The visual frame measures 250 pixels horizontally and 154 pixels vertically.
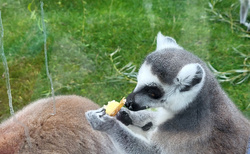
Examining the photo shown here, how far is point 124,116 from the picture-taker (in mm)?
2502

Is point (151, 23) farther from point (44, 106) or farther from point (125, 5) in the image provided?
point (44, 106)

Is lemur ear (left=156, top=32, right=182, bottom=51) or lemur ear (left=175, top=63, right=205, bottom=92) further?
lemur ear (left=156, top=32, right=182, bottom=51)

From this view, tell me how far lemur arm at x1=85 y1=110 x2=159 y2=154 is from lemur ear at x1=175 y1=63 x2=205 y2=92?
50 centimetres

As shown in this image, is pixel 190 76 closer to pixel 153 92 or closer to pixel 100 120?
pixel 153 92

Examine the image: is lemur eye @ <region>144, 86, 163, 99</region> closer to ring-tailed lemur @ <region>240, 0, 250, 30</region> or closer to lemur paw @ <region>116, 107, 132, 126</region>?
lemur paw @ <region>116, 107, 132, 126</region>

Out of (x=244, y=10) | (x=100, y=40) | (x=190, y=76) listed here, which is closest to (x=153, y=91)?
(x=190, y=76)

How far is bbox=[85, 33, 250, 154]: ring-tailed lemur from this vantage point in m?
2.06

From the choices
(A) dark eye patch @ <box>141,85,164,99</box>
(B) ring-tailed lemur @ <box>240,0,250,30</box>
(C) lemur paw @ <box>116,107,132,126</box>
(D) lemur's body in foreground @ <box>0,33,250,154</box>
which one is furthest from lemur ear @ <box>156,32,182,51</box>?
(B) ring-tailed lemur @ <box>240,0,250,30</box>

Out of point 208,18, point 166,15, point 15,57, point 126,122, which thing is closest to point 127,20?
point 166,15

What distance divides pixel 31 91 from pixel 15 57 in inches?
19.9

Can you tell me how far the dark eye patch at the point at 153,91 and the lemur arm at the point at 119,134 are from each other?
11.5 inches

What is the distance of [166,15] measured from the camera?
482 centimetres

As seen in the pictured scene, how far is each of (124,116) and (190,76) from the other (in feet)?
2.46

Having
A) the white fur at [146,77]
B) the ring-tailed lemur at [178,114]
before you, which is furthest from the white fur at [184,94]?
the white fur at [146,77]
